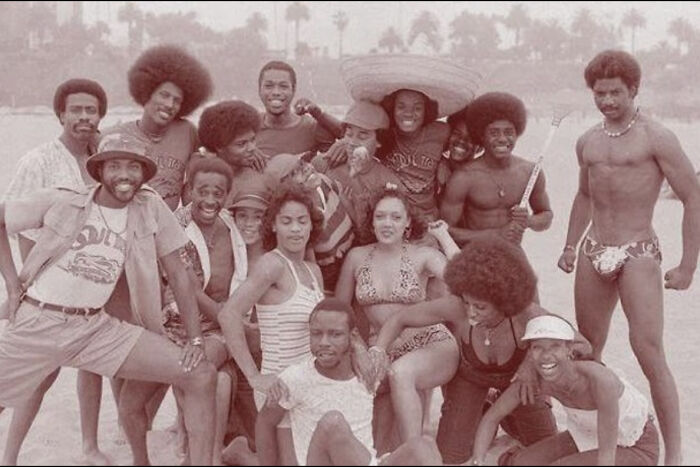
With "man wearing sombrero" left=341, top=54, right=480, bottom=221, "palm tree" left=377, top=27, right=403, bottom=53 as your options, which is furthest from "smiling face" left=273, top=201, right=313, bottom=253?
"palm tree" left=377, top=27, right=403, bottom=53

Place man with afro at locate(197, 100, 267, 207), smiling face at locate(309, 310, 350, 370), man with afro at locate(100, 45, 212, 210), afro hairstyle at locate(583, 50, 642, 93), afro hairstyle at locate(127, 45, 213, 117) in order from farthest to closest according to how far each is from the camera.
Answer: afro hairstyle at locate(127, 45, 213, 117) < man with afro at locate(100, 45, 212, 210) < man with afro at locate(197, 100, 267, 207) < afro hairstyle at locate(583, 50, 642, 93) < smiling face at locate(309, 310, 350, 370)

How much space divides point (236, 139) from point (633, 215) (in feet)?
7.03

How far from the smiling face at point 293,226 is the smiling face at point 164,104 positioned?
1.15 m

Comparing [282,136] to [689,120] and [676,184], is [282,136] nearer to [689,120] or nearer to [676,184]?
[676,184]

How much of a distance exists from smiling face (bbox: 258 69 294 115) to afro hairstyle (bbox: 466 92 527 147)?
111 centimetres

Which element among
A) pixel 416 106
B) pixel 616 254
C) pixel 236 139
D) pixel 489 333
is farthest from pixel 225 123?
pixel 616 254

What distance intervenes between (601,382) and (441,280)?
1.07 meters

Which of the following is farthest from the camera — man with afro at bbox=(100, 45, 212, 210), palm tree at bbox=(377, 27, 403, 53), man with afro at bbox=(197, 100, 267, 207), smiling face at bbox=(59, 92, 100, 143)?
palm tree at bbox=(377, 27, 403, 53)

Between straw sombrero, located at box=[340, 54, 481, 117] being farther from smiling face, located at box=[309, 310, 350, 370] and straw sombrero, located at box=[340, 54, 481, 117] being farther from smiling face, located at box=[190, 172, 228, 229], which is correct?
smiling face, located at box=[309, 310, 350, 370]

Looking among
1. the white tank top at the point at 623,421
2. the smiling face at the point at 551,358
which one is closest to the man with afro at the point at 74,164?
the smiling face at the point at 551,358

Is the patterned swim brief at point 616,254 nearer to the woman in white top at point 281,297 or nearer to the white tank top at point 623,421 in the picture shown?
the white tank top at point 623,421

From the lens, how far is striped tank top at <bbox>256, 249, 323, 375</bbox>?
14.0 feet

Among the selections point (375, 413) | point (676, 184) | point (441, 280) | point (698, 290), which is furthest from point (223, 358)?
point (698, 290)

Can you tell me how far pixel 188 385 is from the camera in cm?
407
